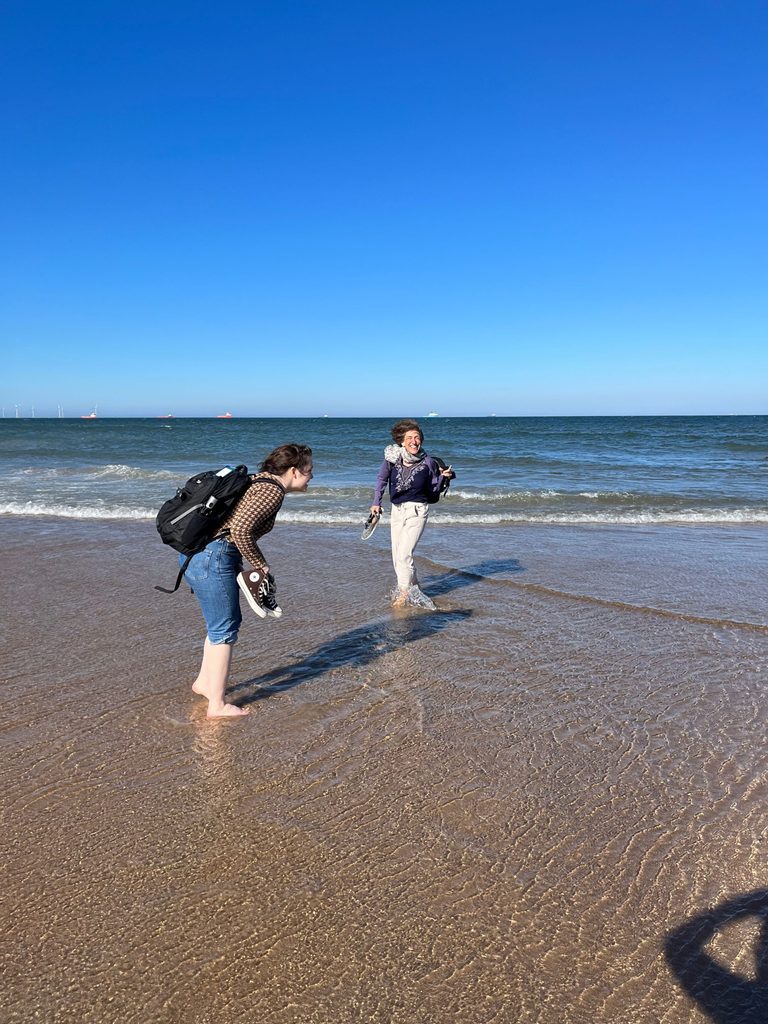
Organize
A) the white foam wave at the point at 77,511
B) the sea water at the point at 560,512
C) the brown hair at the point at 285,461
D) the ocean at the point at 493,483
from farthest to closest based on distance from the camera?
the ocean at the point at 493,483 < the white foam wave at the point at 77,511 < the sea water at the point at 560,512 < the brown hair at the point at 285,461

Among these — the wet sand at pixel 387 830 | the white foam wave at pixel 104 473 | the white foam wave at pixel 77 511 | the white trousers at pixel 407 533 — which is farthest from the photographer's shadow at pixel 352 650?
the white foam wave at pixel 104 473

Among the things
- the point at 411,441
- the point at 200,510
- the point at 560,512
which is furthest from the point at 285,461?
the point at 560,512

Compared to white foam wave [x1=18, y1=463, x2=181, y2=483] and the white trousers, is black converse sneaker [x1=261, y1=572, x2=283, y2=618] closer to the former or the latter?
the white trousers

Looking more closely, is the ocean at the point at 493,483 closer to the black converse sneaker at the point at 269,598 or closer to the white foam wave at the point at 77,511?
the white foam wave at the point at 77,511

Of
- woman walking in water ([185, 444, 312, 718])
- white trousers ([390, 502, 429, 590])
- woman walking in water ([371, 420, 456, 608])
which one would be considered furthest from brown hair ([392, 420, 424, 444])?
woman walking in water ([185, 444, 312, 718])

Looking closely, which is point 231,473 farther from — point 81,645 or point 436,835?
point 81,645

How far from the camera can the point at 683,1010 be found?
7.23ft

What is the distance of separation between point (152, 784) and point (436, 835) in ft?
4.80

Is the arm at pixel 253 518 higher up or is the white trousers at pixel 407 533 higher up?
the arm at pixel 253 518

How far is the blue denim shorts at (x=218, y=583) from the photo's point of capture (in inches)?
156

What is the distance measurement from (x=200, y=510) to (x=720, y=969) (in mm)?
3033

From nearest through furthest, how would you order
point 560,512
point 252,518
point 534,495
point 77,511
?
point 252,518 → point 77,511 → point 560,512 → point 534,495

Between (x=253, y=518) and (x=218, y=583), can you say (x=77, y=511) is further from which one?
(x=253, y=518)

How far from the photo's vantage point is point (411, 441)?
6.76 metres
